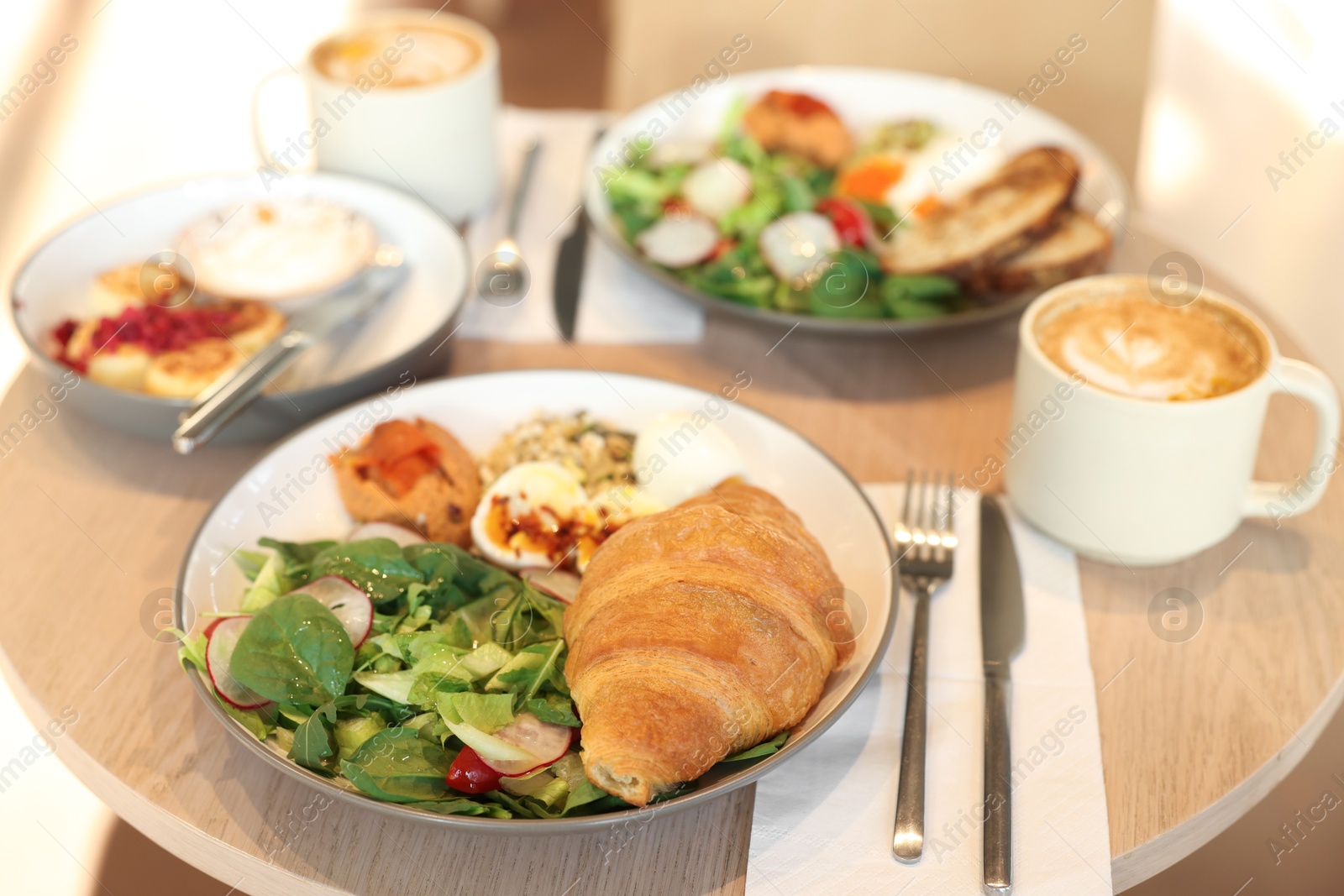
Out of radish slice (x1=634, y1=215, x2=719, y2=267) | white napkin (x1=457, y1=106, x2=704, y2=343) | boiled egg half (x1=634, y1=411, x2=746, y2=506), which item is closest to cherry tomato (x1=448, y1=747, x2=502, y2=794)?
boiled egg half (x1=634, y1=411, x2=746, y2=506)

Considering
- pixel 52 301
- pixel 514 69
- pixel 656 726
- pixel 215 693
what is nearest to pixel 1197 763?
pixel 656 726

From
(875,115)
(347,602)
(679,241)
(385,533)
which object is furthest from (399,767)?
(875,115)

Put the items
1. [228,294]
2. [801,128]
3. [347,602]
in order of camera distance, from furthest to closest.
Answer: [801,128] < [228,294] < [347,602]

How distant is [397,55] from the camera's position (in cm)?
158

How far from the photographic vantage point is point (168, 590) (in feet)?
3.40

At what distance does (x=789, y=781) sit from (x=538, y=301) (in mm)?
791

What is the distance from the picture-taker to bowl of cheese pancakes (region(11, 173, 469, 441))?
1.18 metres

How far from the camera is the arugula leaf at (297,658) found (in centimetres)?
83

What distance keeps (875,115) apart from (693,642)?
123 cm

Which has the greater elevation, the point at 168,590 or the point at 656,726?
the point at 656,726

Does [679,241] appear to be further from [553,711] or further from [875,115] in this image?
[553,711]

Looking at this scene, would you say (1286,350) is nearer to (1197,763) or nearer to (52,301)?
(1197,763)

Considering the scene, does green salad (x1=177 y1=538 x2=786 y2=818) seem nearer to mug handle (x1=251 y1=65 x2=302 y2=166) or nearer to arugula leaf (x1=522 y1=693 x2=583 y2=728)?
arugula leaf (x1=522 y1=693 x2=583 y2=728)

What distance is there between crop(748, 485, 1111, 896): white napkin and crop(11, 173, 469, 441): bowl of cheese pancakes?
0.63m
